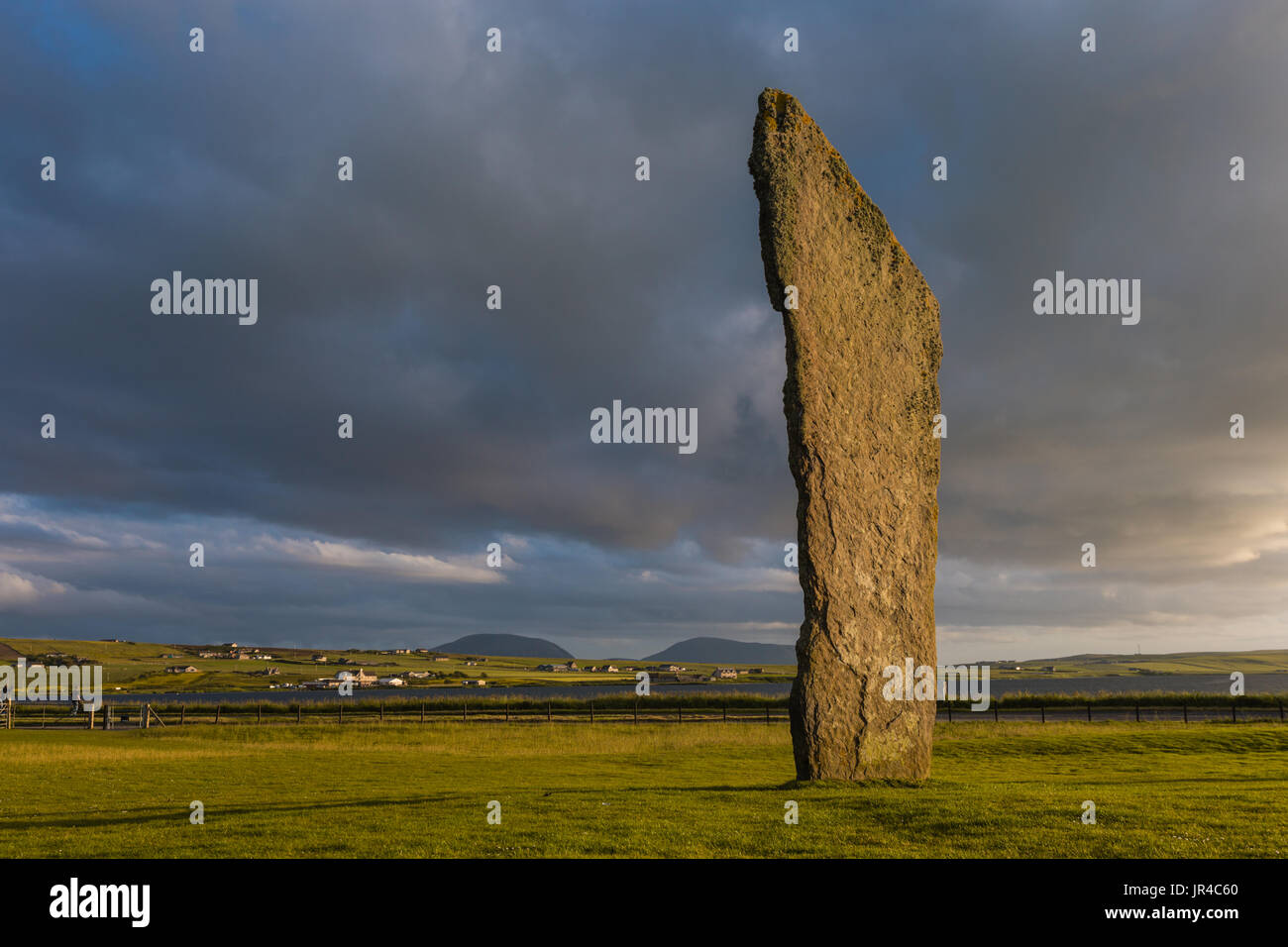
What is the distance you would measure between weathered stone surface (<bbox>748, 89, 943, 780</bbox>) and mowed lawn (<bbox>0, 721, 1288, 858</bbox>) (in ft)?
3.64

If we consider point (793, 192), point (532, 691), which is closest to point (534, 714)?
point (793, 192)

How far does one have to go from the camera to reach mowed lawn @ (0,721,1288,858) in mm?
8773

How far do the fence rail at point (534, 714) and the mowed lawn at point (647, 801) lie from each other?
1241cm

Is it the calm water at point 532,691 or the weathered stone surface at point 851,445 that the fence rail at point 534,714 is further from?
the calm water at point 532,691

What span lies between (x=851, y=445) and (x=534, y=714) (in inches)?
1490

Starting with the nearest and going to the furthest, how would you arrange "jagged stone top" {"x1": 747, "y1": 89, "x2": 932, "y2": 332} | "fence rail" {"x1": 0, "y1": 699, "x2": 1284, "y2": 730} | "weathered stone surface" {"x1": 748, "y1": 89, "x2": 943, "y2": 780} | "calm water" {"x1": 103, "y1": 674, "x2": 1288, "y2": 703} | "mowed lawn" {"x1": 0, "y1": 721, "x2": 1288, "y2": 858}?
"mowed lawn" {"x1": 0, "y1": 721, "x2": 1288, "y2": 858}
"weathered stone surface" {"x1": 748, "y1": 89, "x2": 943, "y2": 780}
"jagged stone top" {"x1": 747, "y1": 89, "x2": 932, "y2": 332}
"fence rail" {"x1": 0, "y1": 699, "x2": 1284, "y2": 730}
"calm water" {"x1": 103, "y1": 674, "x2": 1288, "y2": 703}

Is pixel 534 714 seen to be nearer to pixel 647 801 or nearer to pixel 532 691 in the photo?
pixel 647 801

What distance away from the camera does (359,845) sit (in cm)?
894

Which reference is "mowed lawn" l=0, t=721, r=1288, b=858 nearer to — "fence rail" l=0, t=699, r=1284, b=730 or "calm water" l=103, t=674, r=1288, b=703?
"fence rail" l=0, t=699, r=1284, b=730

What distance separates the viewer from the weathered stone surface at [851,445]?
13.0m

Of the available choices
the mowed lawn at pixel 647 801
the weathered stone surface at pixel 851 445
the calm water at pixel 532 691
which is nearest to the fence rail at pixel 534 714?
the mowed lawn at pixel 647 801

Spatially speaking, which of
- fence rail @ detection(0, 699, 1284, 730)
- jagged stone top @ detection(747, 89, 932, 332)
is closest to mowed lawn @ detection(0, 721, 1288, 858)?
jagged stone top @ detection(747, 89, 932, 332)

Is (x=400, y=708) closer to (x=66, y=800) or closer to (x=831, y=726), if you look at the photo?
(x=66, y=800)
